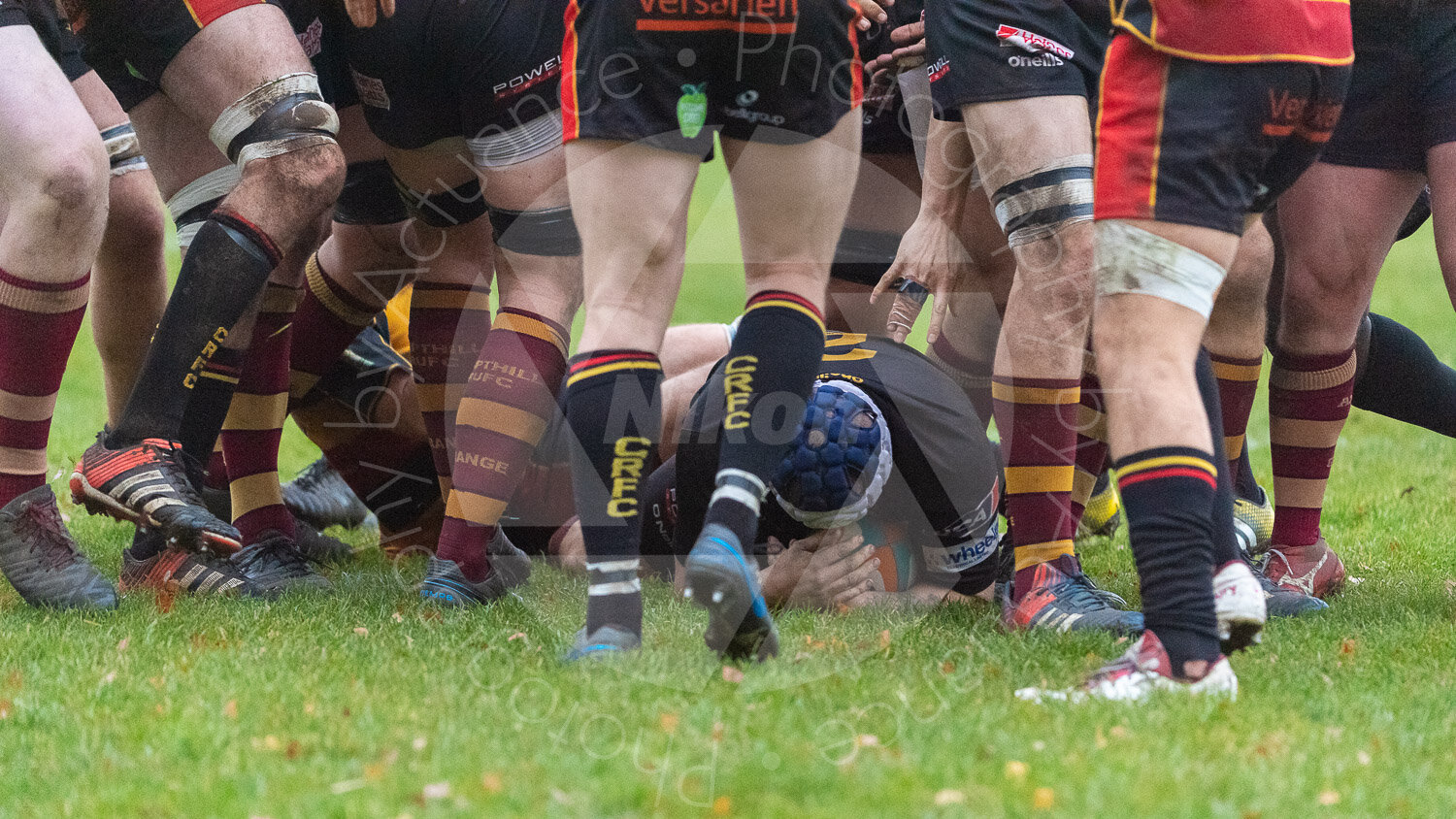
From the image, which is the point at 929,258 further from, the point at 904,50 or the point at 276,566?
the point at 276,566

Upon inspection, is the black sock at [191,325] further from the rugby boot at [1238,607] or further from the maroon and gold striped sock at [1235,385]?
the maroon and gold striped sock at [1235,385]

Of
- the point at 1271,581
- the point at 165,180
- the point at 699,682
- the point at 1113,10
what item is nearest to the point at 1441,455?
the point at 1271,581

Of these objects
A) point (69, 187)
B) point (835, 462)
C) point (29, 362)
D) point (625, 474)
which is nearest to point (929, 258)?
point (835, 462)

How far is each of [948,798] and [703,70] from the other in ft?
4.88

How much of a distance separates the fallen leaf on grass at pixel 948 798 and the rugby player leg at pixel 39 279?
7.75 ft

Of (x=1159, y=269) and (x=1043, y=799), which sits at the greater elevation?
(x=1159, y=269)

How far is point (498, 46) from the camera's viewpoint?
3465mm

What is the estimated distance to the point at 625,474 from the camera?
2641 mm

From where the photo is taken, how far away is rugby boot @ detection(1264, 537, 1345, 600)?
151 inches

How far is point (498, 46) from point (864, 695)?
6.34 ft

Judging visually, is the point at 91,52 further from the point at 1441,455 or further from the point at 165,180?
the point at 1441,455

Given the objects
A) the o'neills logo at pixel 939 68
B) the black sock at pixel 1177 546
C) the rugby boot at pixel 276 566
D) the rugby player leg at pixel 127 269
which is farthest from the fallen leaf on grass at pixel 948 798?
the rugby player leg at pixel 127 269

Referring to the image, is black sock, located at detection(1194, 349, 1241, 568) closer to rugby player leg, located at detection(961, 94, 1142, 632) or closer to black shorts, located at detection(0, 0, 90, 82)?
rugby player leg, located at detection(961, 94, 1142, 632)

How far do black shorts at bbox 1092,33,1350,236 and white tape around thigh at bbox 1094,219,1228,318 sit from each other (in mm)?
41
